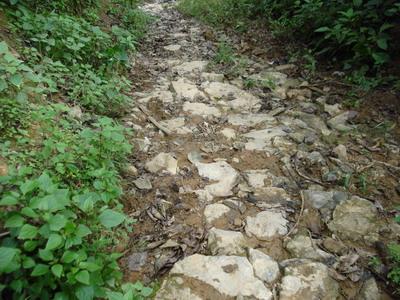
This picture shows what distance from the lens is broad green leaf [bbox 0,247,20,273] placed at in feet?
5.06

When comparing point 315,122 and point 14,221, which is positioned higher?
point 14,221

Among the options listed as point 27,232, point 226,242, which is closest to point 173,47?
point 226,242

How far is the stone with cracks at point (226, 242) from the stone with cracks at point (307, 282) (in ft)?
1.05

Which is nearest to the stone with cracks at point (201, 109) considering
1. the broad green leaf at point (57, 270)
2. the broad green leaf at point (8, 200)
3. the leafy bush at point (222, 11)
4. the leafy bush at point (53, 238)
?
the leafy bush at point (53, 238)

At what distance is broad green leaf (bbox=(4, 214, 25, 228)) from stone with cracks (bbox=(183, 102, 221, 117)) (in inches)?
107

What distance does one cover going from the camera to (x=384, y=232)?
8.33 ft

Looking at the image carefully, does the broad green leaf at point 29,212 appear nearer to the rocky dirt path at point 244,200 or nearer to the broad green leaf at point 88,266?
the broad green leaf at point 88,266

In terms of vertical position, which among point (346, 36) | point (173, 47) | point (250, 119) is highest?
point (346, 36)

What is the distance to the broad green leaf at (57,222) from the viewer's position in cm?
164

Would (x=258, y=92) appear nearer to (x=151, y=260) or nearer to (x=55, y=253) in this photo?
(x=151, y=260)

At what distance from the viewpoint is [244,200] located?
288cm

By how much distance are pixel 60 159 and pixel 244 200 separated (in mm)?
1476

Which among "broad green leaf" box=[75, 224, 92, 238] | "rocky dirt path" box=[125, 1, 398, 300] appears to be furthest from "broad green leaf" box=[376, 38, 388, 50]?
"broad green leaf" box=[75, 224, 92, 238]

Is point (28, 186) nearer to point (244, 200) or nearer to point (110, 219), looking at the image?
point (110, 219)
